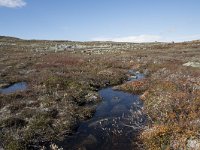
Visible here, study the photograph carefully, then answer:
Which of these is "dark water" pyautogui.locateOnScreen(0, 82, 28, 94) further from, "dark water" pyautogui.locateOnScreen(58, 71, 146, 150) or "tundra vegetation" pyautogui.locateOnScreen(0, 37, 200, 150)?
"dark water" pyautogui.locateOnScreen(58, 71, 146, 150)

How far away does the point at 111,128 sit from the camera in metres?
18.0

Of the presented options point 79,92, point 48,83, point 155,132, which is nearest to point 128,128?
point 155,132

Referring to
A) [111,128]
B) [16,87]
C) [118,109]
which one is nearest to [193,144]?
[111,128]

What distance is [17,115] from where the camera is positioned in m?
19.2

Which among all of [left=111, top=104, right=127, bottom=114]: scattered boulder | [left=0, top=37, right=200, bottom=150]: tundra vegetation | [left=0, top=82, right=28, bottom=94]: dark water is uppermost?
[left=0, top=37, right=200, bottom=150]: tundra vegetation

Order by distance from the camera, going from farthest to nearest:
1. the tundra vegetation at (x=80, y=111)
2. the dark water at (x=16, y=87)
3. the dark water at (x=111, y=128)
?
the dark water at (x=16, y=87)
the dark water at (x=111, y=128)
the tundra vegetation at (x=80, y=111)

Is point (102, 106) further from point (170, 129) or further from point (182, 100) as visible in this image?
point (170, 129)

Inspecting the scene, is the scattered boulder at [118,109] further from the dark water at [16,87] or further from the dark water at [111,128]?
the dark water at [16,87]

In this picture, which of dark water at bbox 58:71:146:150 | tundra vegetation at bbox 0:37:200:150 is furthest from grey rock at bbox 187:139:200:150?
dark water at bbox 58:71:146:150

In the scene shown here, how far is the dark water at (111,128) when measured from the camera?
1558 centimetres

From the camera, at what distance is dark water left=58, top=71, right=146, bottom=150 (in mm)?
15578

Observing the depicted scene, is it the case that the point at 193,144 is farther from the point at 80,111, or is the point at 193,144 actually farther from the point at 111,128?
the point at 80,111

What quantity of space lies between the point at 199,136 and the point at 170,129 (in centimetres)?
162

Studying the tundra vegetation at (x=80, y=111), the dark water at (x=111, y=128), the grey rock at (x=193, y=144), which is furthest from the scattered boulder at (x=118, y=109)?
the grey rock at (x=193, y=144)
